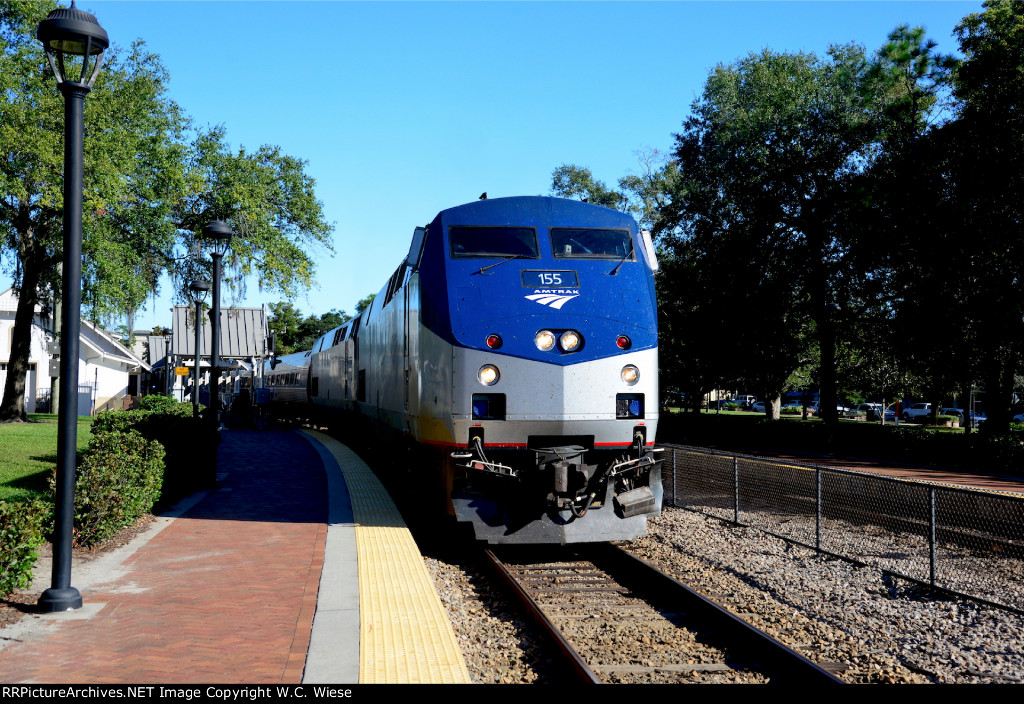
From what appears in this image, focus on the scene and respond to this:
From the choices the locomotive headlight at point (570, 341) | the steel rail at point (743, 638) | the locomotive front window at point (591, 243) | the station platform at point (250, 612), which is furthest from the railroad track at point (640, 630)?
the locomotive front window at point (591, 243)

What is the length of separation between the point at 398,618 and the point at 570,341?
3.87 m

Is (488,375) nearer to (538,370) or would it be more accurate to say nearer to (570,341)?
(538,370)

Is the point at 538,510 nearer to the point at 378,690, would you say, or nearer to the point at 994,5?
the point at 378,690

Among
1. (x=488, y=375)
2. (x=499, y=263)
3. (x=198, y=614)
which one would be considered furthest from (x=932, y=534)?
(x=198, y=614)

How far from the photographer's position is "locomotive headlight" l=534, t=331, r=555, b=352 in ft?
30.1

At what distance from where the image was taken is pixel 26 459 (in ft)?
56.3

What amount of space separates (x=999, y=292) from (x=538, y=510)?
58.3 feet

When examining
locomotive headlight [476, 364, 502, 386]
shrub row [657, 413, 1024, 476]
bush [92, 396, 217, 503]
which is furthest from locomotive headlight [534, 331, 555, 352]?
shrub row [657, 413, 1024, 476]

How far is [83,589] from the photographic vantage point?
7.39 m

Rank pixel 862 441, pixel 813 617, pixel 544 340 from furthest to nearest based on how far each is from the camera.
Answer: pixel 862 441 → pixel 544 340 → pixel 813 617

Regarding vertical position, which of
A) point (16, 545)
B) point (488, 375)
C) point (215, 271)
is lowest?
point (16, 545)

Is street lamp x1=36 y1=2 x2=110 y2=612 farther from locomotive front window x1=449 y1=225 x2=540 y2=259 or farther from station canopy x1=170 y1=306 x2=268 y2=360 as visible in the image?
station canopy x1=170 y1=306 x2=268 y2=360

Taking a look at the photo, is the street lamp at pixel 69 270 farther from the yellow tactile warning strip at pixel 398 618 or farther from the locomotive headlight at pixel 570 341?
the locomotive headlight at pixel 570 341

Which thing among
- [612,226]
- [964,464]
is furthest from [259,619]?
[964,464]
